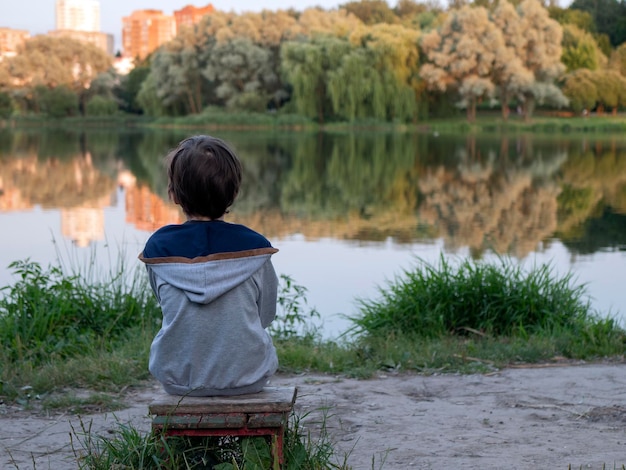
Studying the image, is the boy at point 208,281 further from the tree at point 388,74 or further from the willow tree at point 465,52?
the willow tree at point 465,52

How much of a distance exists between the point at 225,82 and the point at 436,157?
19.6m

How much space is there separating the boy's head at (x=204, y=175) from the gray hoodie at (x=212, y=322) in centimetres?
14

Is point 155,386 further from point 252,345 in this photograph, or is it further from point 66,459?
point 252,345

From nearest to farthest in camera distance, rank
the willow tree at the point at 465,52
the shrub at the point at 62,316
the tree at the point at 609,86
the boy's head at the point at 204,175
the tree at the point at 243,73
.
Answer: the boy's head at the point at 204,175
the shrub at the point at 62,316
the willow tree at the point at 465,52
the tree at the point at 609,86
the tree at the point at 243,73

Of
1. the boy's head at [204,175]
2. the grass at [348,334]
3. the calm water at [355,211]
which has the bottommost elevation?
the calm water at [355,211]

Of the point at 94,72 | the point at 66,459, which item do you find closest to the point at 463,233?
the point at 66,459

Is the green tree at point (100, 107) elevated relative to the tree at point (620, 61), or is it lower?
lower

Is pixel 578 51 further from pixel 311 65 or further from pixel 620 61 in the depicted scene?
pixel 311 65

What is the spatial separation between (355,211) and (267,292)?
11.2 meters

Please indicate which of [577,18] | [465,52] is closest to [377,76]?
[465,52]

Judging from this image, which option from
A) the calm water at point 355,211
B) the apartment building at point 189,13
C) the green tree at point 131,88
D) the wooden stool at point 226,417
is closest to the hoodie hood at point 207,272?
the wooden stool at point 226,417

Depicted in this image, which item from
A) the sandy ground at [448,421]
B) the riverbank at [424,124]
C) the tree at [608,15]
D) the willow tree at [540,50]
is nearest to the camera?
the sandy ground at [448,421]

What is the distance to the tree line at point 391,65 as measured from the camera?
1442 inches

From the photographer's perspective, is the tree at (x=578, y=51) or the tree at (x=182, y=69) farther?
the tree at (x=182, y=69)
